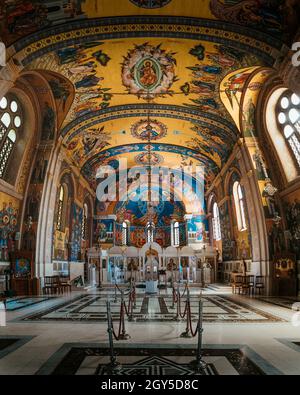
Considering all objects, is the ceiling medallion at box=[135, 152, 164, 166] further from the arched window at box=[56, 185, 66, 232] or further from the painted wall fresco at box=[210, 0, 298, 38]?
the painted wall fresco at box=[210, 0, 298, 38]

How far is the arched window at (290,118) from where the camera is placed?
14938 millimetres

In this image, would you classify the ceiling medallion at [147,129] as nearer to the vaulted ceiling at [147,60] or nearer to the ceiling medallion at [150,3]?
the vaulted ceiling at [147,60]

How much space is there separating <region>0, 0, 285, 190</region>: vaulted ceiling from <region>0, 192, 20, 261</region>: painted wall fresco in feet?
14.7

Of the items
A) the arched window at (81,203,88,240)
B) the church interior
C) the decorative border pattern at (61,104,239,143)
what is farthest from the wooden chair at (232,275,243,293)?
the arched window at (81,203,88,240)

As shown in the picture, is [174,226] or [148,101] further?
[174,226]

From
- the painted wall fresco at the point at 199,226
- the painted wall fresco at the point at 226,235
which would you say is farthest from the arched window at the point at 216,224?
the painted wall fresco at the point at 226,235

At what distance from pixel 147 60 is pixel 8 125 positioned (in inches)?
258

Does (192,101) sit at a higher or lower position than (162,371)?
higher

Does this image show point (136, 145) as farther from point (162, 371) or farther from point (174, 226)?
point (162, 371)

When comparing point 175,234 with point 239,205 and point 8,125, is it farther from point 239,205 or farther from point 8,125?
point 8,125

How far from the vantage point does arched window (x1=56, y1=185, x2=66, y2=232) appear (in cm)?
Result: 2163

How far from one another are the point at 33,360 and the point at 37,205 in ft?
40.7
